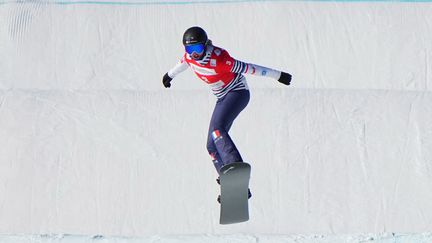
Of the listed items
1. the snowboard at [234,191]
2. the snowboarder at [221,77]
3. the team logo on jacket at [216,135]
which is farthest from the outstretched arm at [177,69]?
the snowboard at [234,191]

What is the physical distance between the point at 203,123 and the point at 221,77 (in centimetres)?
262

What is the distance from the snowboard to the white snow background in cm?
21

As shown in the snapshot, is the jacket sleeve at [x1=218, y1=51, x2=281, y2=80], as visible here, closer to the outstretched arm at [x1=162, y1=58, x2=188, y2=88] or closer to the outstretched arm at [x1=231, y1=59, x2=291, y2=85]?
the outstretched arm at [x1=231, y1=59, x2=291, y2=85]

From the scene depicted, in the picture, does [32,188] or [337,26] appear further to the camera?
[337,26]

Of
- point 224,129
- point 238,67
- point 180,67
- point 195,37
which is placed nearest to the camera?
point 195,37

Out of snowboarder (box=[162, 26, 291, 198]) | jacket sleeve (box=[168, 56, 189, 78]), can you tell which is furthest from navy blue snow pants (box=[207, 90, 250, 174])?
jacket sleeve (box=[168, 56, 189, 78])

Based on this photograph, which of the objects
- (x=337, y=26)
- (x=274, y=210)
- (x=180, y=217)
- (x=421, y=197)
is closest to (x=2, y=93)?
(x=180, y=217)

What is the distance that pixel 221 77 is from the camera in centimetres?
745

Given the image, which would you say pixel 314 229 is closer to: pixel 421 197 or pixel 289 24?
pixel 421 197

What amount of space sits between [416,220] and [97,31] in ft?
17.3

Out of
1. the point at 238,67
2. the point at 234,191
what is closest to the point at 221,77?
the point at 238,67

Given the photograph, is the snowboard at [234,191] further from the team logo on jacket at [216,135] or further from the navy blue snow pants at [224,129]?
the team logo on jacket at [216,135]

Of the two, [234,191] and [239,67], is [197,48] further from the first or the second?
[234,191]

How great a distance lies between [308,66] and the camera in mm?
11070
